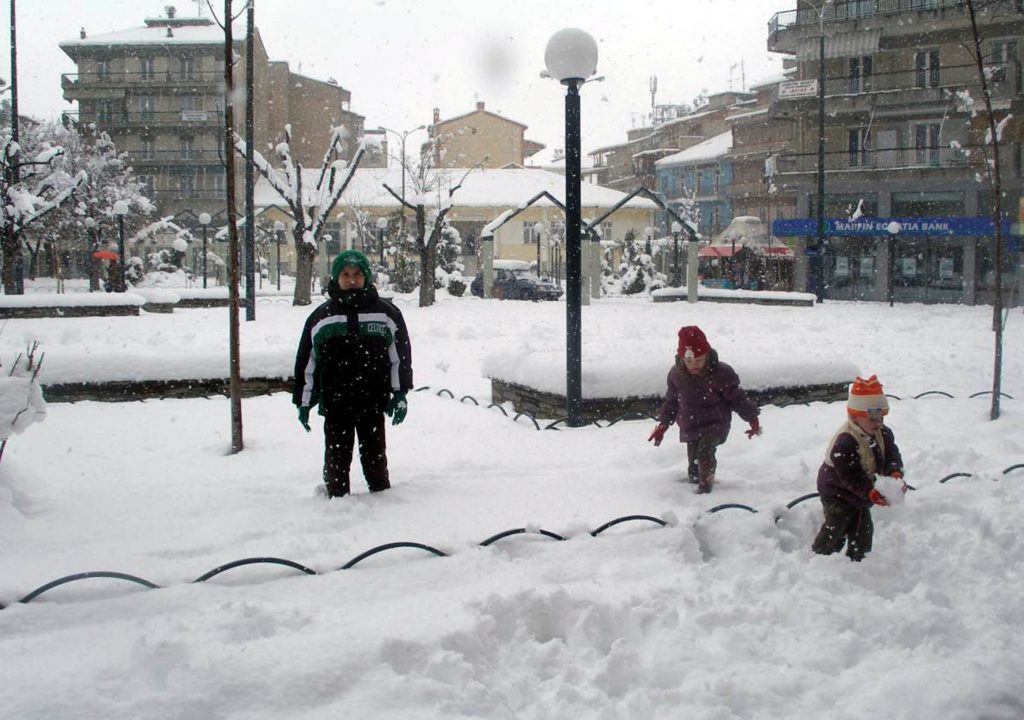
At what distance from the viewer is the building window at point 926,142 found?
33.9 metres

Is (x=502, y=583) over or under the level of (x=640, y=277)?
under

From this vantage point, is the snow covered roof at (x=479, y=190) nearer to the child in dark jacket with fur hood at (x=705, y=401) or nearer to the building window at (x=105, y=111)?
the building window at (x=105, y=111)

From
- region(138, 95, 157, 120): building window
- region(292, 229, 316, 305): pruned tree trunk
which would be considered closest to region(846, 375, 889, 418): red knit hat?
region(292, 229, 316, 305): pruned tree trunk

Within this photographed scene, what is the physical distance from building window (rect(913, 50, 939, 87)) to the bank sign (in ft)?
18.0

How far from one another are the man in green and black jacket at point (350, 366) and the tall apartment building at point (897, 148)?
93.8 feet

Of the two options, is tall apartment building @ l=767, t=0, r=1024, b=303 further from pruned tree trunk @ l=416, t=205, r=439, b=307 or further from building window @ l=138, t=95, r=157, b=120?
building window @ l=138, t=95, r=157, b=120

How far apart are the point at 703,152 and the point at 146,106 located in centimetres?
3581

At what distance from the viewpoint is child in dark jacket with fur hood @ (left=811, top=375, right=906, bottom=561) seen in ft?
13.9

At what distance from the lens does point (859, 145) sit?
35500 millimetres

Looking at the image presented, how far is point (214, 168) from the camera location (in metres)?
54.1

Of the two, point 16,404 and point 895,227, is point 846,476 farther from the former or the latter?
point 895,227

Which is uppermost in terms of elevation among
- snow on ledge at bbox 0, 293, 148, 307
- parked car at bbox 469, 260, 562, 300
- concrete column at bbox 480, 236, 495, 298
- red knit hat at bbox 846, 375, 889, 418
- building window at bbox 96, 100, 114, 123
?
building window at bbox 96, 100, 114, 123

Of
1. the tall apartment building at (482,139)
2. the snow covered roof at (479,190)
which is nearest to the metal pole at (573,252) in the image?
the snow covered roof at (479,190)

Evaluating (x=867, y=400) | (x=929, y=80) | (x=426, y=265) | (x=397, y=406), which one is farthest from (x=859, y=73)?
(x=397, y=406)
